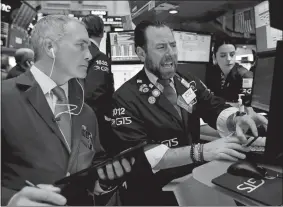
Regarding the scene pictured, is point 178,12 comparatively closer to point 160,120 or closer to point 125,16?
point 125,16

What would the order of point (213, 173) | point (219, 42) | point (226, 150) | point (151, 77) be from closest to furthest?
point (213, 173), point (226, 150), point (151, 77), point (219, 42)

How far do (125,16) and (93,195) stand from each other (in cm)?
72

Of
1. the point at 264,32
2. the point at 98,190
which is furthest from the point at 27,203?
the point at 264,32

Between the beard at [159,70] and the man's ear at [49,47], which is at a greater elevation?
the man's ear at [49,47]

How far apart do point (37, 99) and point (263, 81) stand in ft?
3.81

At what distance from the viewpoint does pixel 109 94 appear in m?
1.35

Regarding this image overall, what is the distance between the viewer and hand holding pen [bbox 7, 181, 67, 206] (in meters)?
0.90

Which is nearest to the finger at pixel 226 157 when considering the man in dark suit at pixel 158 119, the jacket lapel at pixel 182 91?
the man in dark suit at pixel 158 119

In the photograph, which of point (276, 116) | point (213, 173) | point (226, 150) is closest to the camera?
point (276, 116)

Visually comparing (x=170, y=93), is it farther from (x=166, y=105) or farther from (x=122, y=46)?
(x=122, y=46)

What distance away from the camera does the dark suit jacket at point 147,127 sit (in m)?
1.28

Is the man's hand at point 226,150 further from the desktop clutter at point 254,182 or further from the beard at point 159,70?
the beard at point 159,70

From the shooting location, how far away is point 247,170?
3.01 feet

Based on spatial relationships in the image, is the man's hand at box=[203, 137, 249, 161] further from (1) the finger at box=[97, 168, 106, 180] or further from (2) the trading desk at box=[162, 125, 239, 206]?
(1) the finger at box=[97, 168, 106, 180]
